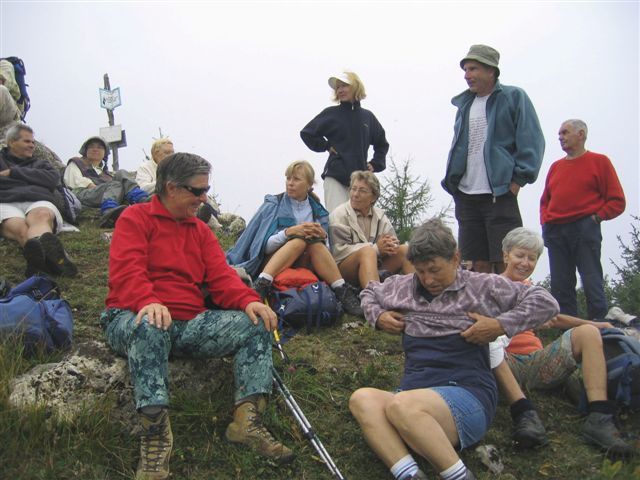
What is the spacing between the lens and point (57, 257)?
593 cm

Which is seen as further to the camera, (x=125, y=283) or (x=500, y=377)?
(x=500, y=377)

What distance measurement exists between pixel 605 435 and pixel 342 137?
457 cm

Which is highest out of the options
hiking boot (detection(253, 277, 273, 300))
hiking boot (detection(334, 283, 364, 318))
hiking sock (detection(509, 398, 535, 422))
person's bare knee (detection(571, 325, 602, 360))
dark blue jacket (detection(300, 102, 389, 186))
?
dark blue jacket (detection(300, 102, 389, 186))

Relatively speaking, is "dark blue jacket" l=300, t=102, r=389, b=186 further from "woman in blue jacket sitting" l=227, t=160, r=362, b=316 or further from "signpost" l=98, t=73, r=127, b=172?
"signpost" l=98, t=73, r=127, b=172

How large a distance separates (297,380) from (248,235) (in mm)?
2167

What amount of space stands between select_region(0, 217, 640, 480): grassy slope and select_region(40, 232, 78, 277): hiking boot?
126cm

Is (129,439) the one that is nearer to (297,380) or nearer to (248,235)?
(297,380)

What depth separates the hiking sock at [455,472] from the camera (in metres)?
3.15

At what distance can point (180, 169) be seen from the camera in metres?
3.85

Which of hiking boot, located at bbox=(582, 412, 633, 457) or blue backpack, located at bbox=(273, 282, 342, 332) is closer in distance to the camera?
hiking boot, located at bbox=(582, 412, 633, 457)

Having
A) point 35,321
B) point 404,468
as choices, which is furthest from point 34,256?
point 404,468

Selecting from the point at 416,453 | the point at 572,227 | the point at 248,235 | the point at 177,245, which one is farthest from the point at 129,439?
the point at 572,227

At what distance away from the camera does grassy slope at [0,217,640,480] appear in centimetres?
326

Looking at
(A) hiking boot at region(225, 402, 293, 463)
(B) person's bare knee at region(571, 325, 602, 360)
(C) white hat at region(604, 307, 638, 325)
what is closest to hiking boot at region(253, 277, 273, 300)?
(A) hiking boot at region(225, 402, 293, 463)
